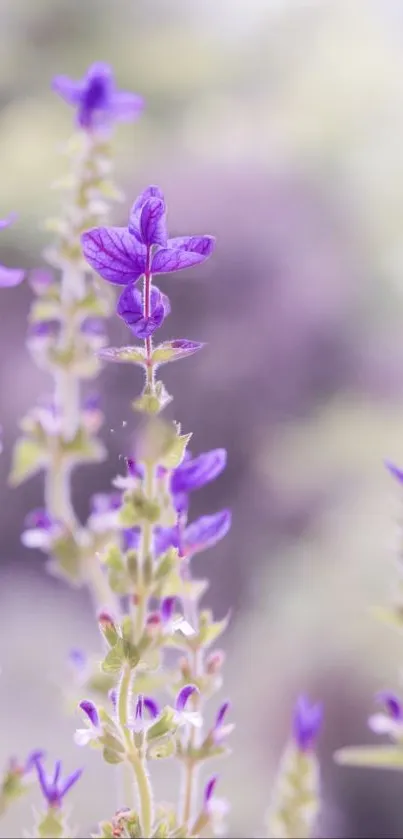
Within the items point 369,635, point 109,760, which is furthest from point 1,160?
point 109,760

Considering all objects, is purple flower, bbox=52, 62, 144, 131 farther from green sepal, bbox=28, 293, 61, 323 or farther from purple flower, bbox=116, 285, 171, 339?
purple flower, bbox=116, 285, 171, 339

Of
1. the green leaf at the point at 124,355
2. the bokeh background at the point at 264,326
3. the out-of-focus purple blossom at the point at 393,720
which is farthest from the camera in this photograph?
the bokeh background at the point at 264,326

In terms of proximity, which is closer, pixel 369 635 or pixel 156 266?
pixel 156 266

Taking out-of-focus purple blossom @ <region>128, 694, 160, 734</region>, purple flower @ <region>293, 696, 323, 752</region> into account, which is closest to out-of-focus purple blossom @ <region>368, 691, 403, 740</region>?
purple flower @ <region>293, 696, 323, 752</region>

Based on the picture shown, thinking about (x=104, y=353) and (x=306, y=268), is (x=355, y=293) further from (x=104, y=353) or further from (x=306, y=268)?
(x=104, y=353)

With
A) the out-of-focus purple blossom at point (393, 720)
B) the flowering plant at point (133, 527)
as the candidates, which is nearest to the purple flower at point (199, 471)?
the flowering plant at point (133, 527)

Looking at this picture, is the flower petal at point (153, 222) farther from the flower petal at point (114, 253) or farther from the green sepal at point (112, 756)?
the green sepal at point (112, 756)
